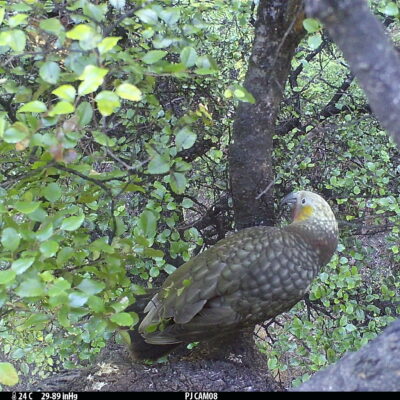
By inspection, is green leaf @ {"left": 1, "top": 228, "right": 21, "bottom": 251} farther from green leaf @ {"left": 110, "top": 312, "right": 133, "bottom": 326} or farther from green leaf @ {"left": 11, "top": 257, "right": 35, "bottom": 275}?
green leaf @ {"left": 110, "top": 312, "right": 133, "bottom": 326}

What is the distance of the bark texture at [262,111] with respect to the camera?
2.12 metres

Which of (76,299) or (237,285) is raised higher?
(76,299)

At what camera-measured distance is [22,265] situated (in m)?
1.31

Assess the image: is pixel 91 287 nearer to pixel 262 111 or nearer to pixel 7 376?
pixel 7 376

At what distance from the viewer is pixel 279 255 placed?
2.16 meters

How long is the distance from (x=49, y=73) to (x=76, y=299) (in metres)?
0.59

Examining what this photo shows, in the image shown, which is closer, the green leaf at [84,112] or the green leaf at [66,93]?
the green leaf at [66,93]

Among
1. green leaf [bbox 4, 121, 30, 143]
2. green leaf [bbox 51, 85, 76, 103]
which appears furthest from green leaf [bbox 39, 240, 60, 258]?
green leaf [bbox 51, 85, 76, 103]

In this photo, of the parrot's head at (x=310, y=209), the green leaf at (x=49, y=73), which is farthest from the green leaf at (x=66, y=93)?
the parrot's head at (x=310, y=209)

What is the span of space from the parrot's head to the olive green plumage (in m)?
0.07

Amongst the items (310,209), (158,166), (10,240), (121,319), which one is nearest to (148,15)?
(158,166)

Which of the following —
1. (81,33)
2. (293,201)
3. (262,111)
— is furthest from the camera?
(293,201)

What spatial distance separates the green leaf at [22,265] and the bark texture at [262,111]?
1.29 m

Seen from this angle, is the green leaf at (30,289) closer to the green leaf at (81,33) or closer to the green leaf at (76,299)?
the green leaf at (76,299)
